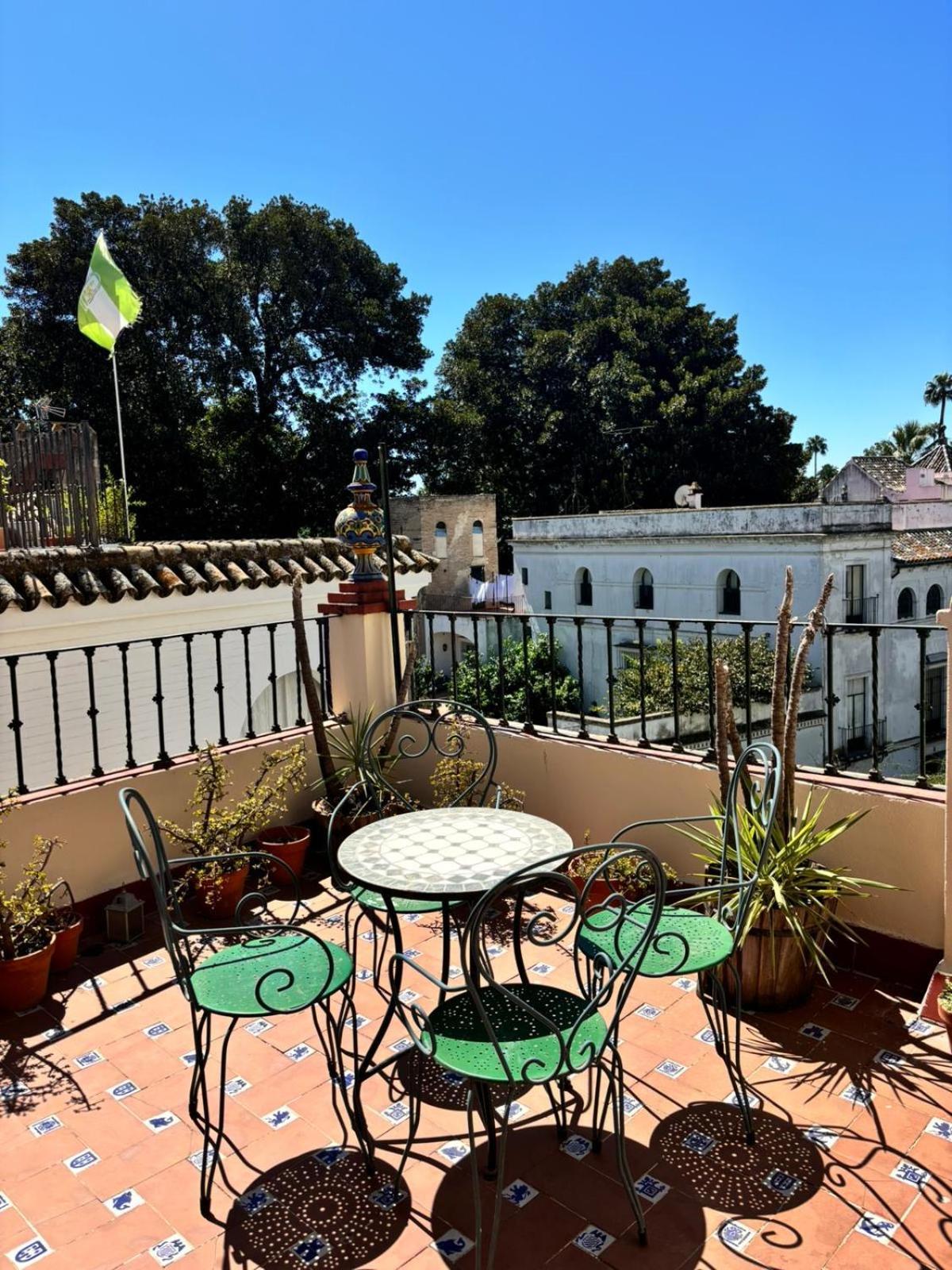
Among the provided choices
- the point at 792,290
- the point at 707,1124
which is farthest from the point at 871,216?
the point at 707,1124

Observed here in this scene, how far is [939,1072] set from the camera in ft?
8.50

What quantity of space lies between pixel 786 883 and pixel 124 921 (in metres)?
2.52

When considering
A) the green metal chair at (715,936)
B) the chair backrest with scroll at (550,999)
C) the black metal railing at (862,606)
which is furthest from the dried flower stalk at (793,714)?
the black metal railing at (862,606)

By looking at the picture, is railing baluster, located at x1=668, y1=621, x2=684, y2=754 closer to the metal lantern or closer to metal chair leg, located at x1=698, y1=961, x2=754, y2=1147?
metal chair leg, located at x1=698, y1=961, x2=754, y2=1147

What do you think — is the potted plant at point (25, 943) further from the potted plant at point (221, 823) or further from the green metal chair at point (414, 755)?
the green metal chair at point (414, 755)

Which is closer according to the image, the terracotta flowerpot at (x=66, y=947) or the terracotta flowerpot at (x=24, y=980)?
the terracotta flowerpot at (x=24, y=980)

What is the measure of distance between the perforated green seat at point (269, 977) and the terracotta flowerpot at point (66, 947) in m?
1.21

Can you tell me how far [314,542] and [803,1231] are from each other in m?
5.51

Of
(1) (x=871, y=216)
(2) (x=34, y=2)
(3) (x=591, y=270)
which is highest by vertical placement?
(3) (x=591, y=270)

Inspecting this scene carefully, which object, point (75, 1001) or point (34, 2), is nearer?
point (75, 1001)

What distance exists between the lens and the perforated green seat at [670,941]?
7.34ft

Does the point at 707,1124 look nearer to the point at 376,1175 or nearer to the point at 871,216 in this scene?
the point at 376,1175

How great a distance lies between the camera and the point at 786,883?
2.96 meters

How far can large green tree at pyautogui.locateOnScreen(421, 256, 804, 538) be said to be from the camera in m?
29.0
